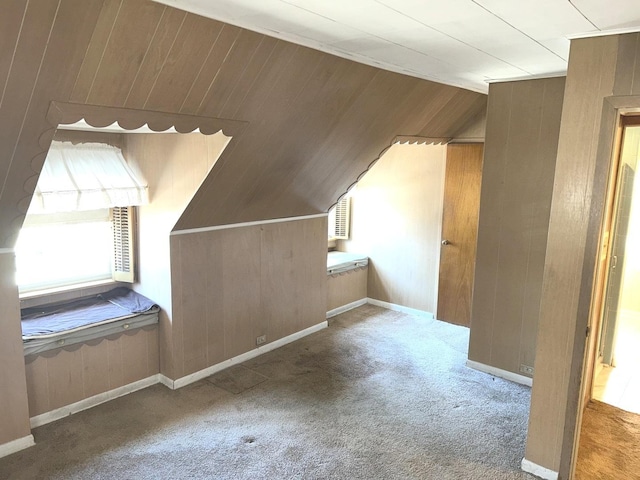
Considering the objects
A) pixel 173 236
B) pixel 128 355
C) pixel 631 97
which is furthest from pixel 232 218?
pixel 631 97

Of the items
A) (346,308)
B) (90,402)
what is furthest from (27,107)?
(346,308)

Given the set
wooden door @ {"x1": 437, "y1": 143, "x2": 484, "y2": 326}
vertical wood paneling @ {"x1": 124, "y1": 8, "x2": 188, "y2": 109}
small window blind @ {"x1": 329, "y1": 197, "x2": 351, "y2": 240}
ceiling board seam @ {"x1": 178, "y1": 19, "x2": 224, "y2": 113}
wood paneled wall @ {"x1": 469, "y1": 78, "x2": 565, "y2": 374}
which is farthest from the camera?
small window blind @ {"x1": 329, "y1": 197, "x2": 351, "y2": 240}

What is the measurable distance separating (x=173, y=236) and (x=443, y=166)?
2.94 metres

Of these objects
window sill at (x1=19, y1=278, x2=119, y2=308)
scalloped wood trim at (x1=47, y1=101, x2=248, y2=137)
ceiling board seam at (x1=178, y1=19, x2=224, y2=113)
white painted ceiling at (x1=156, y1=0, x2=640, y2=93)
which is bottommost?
window sill at (x1=19, y1=278, x2=119, y2=308)

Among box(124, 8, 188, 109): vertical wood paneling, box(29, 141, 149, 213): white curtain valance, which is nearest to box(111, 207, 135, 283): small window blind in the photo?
box(29, 141, 149, 213): white curtain valance

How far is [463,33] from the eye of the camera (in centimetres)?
235

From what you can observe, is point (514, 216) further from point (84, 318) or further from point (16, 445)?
point (16, 445)

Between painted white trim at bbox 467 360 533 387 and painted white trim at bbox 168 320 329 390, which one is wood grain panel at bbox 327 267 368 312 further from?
painted white trim at bbox 467 360 533 387

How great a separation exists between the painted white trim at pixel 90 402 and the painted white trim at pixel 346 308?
220 cm

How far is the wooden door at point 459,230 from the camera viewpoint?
4.81 m

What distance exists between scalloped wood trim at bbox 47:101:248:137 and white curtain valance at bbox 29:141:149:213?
1.12m

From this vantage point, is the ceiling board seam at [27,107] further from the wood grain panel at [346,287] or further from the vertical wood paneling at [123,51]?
the wood grain panel at [346,287]

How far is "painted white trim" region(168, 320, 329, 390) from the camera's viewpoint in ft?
12.2

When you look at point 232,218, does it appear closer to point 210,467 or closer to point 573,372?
point 210,467
